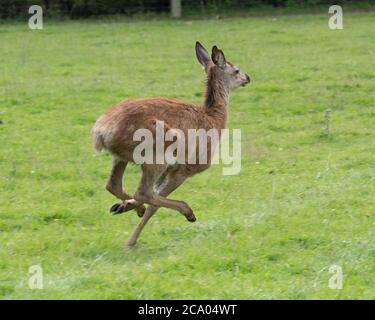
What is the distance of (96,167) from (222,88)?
2.12 m

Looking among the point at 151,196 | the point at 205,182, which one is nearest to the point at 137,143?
the point at 151,196

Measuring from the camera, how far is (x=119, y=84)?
48.3 feet

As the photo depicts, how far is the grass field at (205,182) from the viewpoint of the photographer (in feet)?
21.1

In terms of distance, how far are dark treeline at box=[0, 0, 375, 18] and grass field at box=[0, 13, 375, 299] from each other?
14.7 feet

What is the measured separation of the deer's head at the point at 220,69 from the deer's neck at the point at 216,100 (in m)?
0.06

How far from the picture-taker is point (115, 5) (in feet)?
77.9

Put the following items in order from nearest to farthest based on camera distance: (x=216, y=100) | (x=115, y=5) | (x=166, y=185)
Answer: (x=166, y=185), (x=216, y=100), (x=115, y=5)

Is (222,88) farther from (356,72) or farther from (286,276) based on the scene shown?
(356,72)

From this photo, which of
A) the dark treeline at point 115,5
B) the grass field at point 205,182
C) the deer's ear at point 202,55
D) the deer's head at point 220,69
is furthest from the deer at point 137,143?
the dark treeline at point 115,5

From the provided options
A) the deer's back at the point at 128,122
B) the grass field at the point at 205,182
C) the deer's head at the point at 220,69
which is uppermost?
the deer's head at the point at 220,69

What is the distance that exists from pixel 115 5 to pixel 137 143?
17093mm

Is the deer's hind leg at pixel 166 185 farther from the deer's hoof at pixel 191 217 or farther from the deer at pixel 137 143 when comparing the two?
the deer's hoof at pixel 191 217

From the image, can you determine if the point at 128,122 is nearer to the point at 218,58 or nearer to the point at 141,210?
the point at 141,210

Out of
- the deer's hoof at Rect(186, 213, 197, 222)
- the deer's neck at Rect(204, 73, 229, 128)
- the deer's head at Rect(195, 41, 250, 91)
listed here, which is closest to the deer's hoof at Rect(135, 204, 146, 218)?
the deer's hoof at Rect(186, 213, 197, 222)
